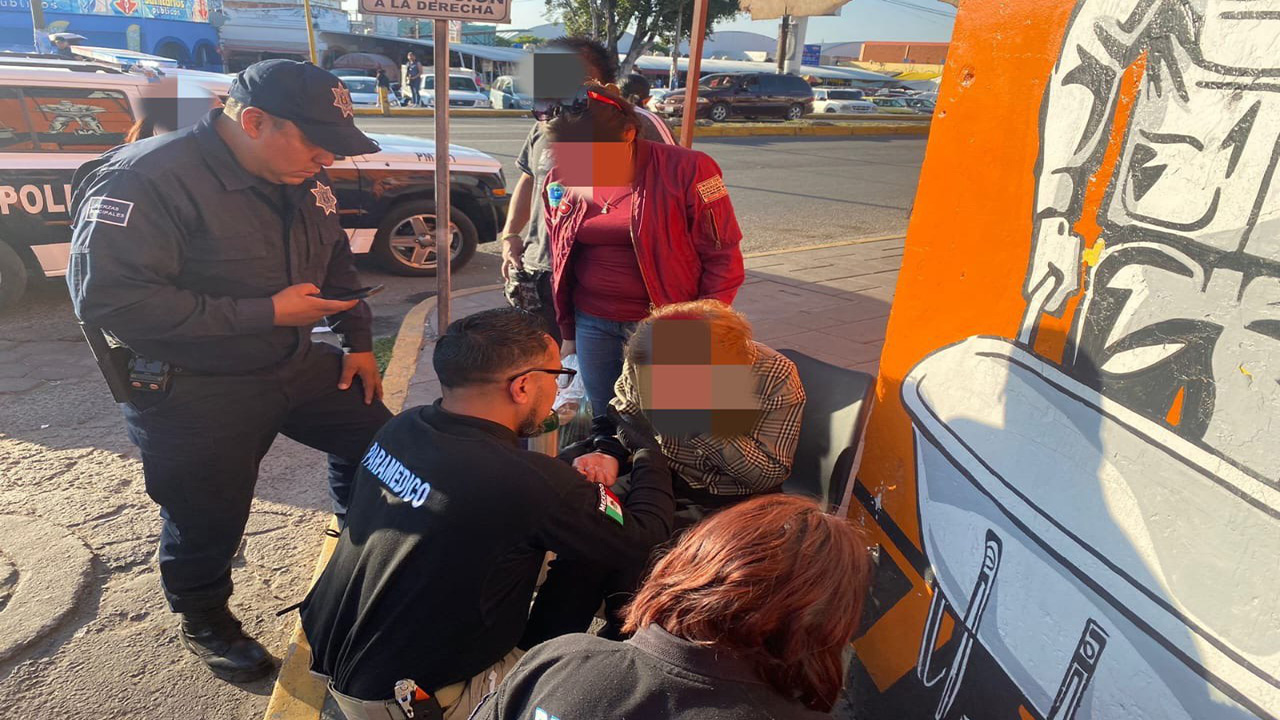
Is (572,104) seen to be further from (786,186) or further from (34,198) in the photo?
(786,186)

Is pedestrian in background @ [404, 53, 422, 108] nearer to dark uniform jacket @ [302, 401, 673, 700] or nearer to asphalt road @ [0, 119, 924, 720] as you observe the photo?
asphalt road @ [0, 119, 924, 720]

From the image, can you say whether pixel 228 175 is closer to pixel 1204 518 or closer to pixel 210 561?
pixel 210 561

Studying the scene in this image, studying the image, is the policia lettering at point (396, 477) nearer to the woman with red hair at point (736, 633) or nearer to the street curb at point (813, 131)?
the woman with red hair at point (736, 633)

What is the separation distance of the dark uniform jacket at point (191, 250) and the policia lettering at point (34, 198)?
3949mm

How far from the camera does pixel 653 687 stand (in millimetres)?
1216

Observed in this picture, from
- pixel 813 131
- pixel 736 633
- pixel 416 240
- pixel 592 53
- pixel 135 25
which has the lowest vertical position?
pixel 416 240

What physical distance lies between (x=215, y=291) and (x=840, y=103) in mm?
31495

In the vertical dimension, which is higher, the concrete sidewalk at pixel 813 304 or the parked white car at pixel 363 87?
the parked white car at pixel 363 87

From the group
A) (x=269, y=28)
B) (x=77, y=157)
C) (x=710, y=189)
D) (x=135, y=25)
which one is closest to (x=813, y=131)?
(x=77, y=157)

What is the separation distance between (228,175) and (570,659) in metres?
1.79

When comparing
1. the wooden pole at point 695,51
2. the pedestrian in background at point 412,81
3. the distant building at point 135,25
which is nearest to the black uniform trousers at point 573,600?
the wooden pole at point 695,51

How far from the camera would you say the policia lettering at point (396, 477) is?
5.67 ft

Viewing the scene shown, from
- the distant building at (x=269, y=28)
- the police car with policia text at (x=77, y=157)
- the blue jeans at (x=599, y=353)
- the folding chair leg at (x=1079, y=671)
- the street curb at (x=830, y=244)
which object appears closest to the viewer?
the folding chair leg at (x=1079, y=671)

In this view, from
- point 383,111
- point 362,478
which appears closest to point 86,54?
point 362,478
